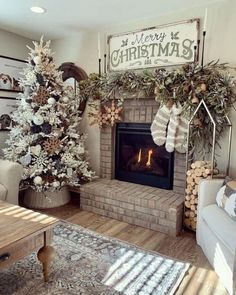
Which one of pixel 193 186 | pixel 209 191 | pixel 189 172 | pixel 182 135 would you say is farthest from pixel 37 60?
pixel 209 191

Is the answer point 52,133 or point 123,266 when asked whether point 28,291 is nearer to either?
point 123,266

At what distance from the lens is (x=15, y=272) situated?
1.86 meters

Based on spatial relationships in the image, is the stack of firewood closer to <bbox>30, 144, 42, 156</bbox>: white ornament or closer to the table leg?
the table leg

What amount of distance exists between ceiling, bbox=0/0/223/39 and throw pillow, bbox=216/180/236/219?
6.17 ft

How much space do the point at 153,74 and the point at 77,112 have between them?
117 cm

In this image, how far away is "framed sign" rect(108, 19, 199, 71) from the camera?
275 cm

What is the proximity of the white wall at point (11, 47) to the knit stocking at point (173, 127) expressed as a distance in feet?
7.61

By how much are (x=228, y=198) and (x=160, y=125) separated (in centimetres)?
119

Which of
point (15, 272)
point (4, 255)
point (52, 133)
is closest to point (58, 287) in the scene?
point (15, 272)

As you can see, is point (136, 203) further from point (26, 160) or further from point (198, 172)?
point (26, 160)

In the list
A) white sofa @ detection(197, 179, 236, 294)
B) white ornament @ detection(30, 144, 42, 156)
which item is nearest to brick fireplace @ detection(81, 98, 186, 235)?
white sofa @ detection(197, 179, 236, 294)

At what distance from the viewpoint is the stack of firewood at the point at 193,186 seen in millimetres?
2486

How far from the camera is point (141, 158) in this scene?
3322 mm

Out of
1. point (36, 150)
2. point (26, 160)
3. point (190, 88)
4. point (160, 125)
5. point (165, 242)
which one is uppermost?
point (190, 88)
